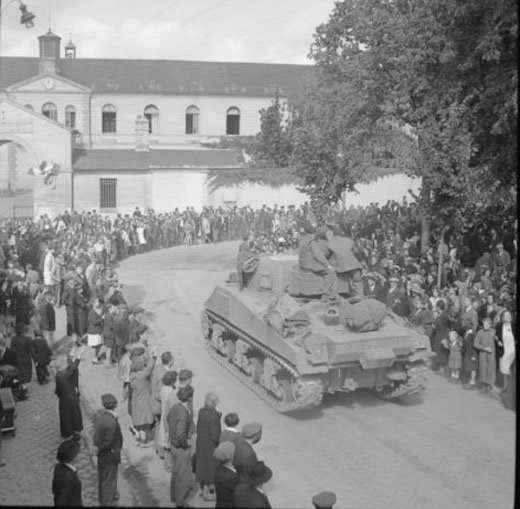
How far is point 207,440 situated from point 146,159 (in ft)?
116

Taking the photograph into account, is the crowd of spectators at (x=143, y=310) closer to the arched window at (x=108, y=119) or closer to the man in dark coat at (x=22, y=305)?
the man in dark coat at (x=22, y=305)

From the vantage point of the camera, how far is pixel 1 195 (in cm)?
5275

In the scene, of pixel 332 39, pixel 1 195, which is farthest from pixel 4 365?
pixel 1 195

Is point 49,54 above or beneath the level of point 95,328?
above

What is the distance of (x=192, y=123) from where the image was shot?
52.3 meters

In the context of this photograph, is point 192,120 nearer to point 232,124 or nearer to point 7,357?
point 232,124

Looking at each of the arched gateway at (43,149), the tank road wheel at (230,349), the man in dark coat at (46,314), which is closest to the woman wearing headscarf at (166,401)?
the tank road wheel at (230,349)

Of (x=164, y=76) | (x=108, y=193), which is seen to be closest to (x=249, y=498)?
(x=108, y=193)

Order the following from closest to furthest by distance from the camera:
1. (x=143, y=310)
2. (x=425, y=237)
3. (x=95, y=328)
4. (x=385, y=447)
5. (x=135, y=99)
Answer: (x=385, y=447) → (x=143, y=310) → (x=95, y=328) → (x=425, y=237) → (x=135, y=99)

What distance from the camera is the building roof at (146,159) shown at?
138 feet

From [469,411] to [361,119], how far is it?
13.2 m

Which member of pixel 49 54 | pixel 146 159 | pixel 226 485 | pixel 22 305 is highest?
pixel 49 54

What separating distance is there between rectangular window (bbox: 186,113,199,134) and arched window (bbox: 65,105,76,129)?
7.28 metres

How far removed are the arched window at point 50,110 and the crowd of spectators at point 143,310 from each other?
19.3 m
